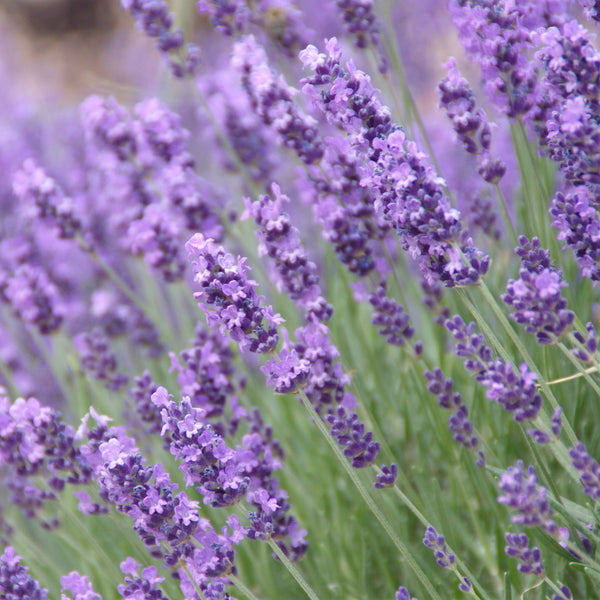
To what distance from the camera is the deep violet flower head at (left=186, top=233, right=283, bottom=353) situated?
1.26 m

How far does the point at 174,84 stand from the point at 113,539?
2.87 m

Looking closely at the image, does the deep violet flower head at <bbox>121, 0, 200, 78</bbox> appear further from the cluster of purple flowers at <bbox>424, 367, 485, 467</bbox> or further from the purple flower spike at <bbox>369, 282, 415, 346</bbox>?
the cluster of purple flowers at <bbox>424, 367, 485, 467</bbox>

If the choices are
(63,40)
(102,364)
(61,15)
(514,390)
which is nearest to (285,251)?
(514,390)

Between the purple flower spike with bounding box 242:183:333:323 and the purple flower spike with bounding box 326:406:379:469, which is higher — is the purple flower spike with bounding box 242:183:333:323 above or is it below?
above

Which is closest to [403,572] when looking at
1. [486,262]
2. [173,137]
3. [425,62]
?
[486,262]

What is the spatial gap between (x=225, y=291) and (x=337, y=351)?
13.4 inches

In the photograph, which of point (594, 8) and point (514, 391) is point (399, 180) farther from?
point (594, 8)

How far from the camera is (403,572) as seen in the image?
186 centimetres

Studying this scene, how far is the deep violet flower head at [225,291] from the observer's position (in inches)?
49.7

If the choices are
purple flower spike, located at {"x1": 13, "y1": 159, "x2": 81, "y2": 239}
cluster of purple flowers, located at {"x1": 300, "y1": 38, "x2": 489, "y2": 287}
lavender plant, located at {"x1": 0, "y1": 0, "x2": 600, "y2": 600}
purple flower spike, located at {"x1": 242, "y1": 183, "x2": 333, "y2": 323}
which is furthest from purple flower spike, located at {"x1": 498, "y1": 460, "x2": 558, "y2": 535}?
purple flower spike, located at {"x1": 13, "y1": 159, "x2": 81, "y2": 239}

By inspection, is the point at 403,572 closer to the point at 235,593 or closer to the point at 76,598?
the point at 235,593

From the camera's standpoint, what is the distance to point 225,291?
4.13 feet

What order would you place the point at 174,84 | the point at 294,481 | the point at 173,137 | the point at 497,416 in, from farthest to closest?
Answer: the point at 174,84
the point at 173,137
the point at 294,481
the point at 497,416

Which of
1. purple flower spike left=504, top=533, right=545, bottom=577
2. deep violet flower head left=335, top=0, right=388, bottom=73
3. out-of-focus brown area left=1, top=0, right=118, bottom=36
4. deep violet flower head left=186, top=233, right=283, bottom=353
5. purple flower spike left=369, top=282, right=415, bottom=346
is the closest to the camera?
purple flower spike left=504, top=533, right=545, bottom=577
